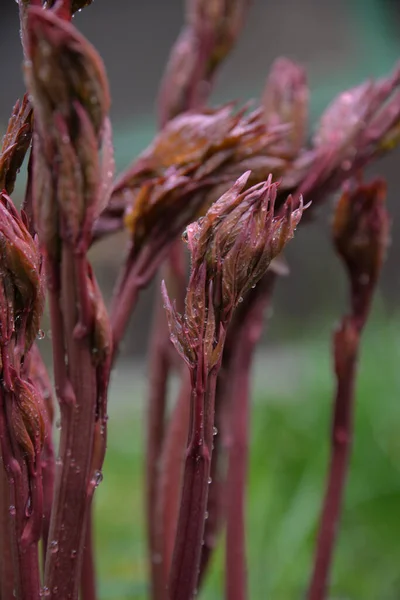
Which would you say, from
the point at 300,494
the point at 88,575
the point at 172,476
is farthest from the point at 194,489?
the point at 300,494

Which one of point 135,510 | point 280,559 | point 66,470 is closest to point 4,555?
point 66,470

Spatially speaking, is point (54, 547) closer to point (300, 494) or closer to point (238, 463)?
point (238, 463)

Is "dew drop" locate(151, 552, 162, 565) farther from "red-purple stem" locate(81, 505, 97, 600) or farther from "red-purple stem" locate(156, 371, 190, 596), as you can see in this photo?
"red-purple stem" locate(81, 505, 97, 600)

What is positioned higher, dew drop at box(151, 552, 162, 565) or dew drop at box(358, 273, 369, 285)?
dew drop at box(358, 273, 369, 285)

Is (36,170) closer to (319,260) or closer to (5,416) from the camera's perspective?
(5,416)

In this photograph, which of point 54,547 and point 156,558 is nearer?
point 54,547

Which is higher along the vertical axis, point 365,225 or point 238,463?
point 365,225

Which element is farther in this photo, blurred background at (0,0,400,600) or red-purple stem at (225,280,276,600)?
blurred background at (0,0,400,600)

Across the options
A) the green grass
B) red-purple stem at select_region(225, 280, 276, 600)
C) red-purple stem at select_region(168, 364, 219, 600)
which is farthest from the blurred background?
red-purple stem at select_region(168, 364, 219, 600)
